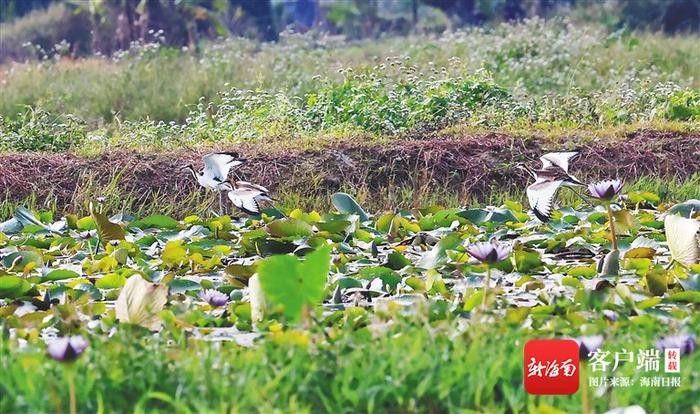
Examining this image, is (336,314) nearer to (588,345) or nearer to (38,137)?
(588,345)

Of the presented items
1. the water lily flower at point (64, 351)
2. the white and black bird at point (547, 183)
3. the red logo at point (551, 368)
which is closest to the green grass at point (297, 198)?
the white and black bird at point (547, 183)

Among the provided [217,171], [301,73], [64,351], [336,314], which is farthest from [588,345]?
[301,73]

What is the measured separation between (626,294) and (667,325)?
0.21 metres

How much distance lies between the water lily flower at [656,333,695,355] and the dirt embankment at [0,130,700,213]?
3.69 m

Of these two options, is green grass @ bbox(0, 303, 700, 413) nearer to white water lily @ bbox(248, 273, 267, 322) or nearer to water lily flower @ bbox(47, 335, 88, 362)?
water lily flower @ bbox(47, 335, 88, 362)

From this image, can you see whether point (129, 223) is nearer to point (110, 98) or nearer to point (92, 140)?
point (92, 140)

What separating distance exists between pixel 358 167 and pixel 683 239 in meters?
3.12

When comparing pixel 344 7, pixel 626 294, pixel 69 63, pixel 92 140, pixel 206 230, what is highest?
pixel 626 294

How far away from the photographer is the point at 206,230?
5.08 metres

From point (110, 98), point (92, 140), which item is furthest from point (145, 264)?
point (110, 98)

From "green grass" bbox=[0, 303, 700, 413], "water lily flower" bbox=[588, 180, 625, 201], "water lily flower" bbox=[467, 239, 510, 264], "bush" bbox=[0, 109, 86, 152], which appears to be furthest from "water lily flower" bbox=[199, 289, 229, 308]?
"bush" bbox=[0, 109, 86, 152]

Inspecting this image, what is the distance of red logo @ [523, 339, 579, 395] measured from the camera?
269 centimetres

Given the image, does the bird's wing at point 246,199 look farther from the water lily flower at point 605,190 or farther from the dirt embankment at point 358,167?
the water lily flower at point 605,190

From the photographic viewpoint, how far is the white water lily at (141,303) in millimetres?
3232
